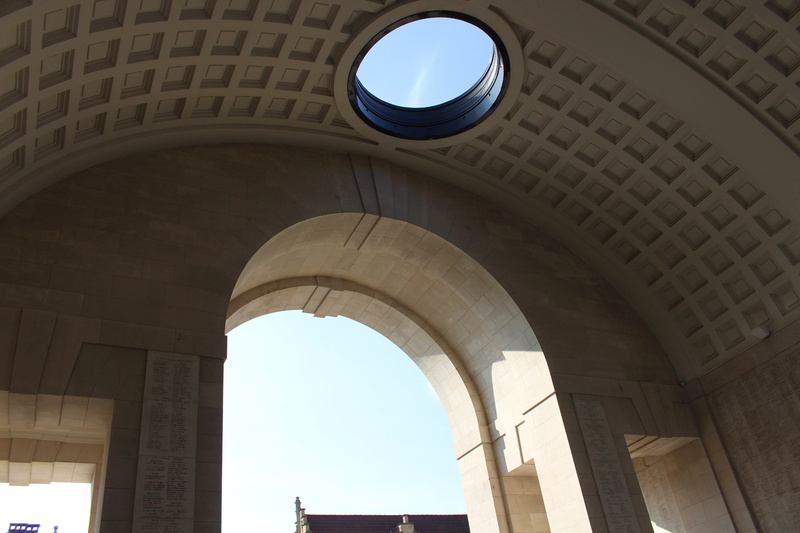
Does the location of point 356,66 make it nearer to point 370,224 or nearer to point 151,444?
point 370,224

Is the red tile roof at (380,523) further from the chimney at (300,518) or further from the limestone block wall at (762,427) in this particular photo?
the limestone block wall at (762,427)

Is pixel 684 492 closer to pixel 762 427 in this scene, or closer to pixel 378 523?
pixel 762 427

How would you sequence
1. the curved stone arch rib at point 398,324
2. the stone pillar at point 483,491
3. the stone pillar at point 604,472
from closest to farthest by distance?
the stone pillar at point 604,472 → the stone pillar at point 483,491 → the curved stone arch rib at point 398,324

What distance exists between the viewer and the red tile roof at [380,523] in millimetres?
27953

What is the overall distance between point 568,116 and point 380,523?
20732 millimetres

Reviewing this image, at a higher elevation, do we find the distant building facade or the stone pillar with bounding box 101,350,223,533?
the distant building facade

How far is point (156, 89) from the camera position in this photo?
1388cm

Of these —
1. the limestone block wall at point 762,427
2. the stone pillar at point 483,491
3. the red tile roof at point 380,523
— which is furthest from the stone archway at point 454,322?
the red tile roof at point 380,523

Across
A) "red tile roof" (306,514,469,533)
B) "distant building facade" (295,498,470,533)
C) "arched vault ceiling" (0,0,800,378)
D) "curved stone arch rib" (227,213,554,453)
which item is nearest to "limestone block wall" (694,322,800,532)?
"arched vault ceiling" (0,0,800,378)

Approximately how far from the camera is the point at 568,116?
16344 millimetres

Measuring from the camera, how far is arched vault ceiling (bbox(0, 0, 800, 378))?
12.6 meters

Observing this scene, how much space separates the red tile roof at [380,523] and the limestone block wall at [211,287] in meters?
12.8

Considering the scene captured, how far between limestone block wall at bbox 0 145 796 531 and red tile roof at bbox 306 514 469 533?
12832 millimetres

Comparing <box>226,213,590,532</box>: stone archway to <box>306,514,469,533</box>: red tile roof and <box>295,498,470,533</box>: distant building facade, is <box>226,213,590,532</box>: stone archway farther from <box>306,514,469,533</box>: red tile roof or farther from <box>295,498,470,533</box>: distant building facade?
<box>306,514,469,533</box>: red tile roof
